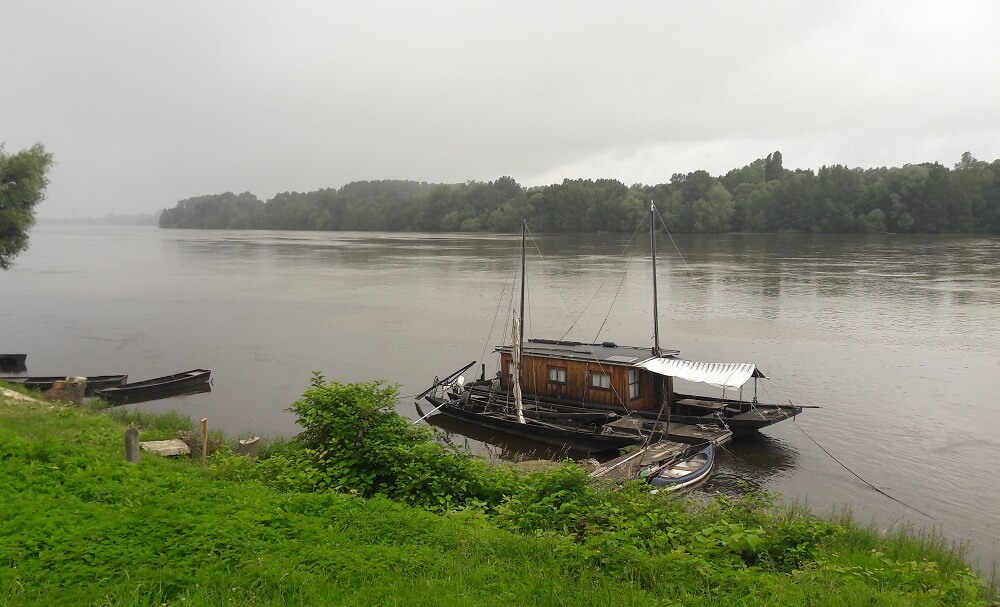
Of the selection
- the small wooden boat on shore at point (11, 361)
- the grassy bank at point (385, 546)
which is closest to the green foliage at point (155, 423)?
the grassy bank at point (385, 546)

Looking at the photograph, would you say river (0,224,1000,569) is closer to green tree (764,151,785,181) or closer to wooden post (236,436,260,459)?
wooden post (236,436,260,459)

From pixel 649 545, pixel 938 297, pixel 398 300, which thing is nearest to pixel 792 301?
pixel 938 297

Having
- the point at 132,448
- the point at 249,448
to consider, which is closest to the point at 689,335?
the point at 249,448

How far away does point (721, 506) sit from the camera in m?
12.8

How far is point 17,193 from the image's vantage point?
37062mm

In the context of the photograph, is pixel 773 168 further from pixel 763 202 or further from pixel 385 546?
pixel 385 546

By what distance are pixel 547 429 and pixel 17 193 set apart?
100 feet

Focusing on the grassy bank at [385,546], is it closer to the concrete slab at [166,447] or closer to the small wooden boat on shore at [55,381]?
the concrete slab at [166,447]

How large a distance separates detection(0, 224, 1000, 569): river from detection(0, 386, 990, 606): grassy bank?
8.87 m

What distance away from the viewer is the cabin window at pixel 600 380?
2609 centimetres

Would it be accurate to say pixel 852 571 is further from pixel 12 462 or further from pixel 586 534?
pixel 12 462

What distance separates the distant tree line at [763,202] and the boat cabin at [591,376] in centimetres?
11048

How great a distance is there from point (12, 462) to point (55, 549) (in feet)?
11.6

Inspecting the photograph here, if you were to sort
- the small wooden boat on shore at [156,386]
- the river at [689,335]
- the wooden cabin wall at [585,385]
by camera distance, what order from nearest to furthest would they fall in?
the river at [689,335] → the wooden cabin wall at [585,385] → the small wooden boat on shore at [156,386]
